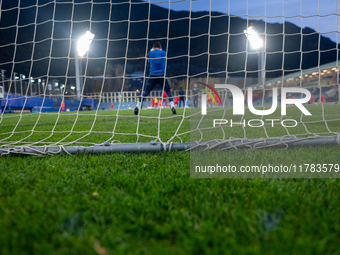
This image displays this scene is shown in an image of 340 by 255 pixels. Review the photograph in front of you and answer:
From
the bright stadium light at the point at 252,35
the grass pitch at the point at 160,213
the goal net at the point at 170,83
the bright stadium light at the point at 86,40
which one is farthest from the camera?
the bright stadium light at the point at 86,40

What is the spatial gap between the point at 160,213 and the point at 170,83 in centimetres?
1598

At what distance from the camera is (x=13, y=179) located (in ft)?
3.46

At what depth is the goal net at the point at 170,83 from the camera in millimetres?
2096

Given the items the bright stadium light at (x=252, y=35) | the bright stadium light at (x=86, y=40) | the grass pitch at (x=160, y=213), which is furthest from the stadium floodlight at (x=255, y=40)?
the bright stadium light at (x=86, y=40)

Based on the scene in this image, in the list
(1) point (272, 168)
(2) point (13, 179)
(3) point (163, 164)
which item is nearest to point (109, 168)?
(3) point (163, 164)

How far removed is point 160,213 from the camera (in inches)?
28.4

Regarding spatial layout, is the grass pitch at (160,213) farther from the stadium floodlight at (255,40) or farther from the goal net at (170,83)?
the stadium floodlight at (255,40)

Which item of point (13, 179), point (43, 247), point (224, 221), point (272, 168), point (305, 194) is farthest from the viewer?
point (272, 168)

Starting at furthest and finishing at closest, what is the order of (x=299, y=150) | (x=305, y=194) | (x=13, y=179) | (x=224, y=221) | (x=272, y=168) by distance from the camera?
(x=299, y=150), (x=272, y=168), (x=13, y=179), (x=305, y=194), (x=224, y=221)

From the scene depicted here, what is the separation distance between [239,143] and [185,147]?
42 cm

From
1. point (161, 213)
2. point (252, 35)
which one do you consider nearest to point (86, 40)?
point (252, 35)

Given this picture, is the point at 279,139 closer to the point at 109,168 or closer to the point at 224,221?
the point at 224,221

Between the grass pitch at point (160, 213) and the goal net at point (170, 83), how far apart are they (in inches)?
22.6

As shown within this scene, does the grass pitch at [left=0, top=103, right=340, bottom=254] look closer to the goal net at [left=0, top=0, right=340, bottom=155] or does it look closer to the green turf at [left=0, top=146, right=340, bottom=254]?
the green turf at [left=0, top=146, right=340, bottom=254]
